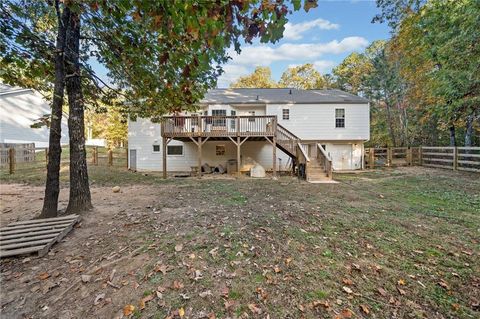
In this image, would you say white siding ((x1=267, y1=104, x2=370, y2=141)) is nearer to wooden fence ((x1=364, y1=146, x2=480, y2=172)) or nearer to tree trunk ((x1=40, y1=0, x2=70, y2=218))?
wooden fence ((x1=364, y1=146, x2=480, y2=172))

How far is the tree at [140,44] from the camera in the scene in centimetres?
195

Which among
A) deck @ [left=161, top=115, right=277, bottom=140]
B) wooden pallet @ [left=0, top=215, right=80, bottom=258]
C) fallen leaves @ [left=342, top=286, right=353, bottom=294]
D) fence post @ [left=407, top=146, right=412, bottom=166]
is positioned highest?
deck @ [left=161, top=115, right=277, bottom=140]

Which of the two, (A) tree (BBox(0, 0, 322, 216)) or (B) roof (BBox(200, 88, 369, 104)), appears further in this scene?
(B) roof (BBox(200, 88, 369, 104))

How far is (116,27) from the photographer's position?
12.4 feet

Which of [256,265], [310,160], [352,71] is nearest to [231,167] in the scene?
[310,160]

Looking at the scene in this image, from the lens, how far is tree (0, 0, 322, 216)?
195 centimetres

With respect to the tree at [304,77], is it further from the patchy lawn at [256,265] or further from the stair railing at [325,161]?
the patchy lawn at [256,265]

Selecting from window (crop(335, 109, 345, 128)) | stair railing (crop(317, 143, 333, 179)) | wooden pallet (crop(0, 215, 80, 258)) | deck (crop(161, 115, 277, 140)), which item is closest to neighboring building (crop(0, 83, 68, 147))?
deck (crop(161, 115, 277, 140))

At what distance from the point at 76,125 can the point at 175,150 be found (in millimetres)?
10665

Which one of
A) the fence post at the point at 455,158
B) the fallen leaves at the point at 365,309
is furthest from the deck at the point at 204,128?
the fallen leaves at the point at 365,309

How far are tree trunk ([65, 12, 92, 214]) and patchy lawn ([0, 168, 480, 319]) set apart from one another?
46cm

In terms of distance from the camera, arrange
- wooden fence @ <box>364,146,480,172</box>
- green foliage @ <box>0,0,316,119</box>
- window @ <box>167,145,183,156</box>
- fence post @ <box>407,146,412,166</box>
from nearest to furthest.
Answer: green foliage @ <box>0,0,316,119</box> < wooden fence @ <box>364,146,480,172</box> < window @ <box>167,145,183,156</box> < fence post @ <box>407,146,412,166</box>

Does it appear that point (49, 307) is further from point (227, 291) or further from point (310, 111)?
point (310, 111)

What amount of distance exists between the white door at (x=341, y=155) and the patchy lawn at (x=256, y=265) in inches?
420
